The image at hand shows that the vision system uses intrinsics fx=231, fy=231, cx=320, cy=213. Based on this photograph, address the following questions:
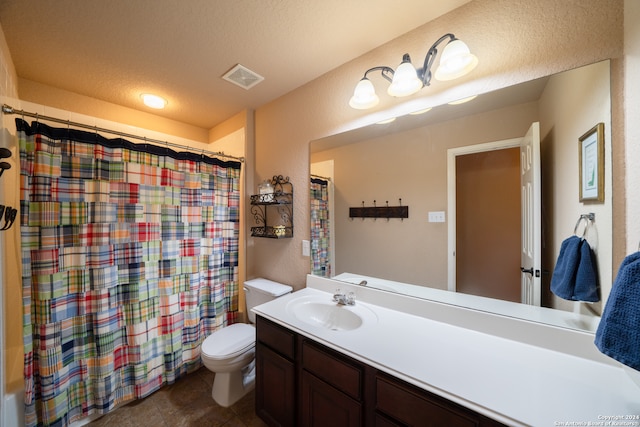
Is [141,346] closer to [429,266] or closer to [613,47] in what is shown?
[429,266]

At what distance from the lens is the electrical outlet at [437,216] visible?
127 cm

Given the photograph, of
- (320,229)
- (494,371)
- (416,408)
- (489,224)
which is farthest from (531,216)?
(320,229)

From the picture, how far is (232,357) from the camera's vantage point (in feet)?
5.14

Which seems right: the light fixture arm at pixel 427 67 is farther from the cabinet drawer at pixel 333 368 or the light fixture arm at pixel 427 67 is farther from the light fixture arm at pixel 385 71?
the cabinet drawer at pixel 333 368

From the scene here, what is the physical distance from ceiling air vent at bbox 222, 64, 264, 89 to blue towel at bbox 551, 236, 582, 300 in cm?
201

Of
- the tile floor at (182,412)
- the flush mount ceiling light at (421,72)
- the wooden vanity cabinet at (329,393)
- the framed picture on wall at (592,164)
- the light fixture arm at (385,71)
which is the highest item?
the light fixture arm at (385,71)

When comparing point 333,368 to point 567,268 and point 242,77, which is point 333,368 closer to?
point 567,268

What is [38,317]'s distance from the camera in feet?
4.32

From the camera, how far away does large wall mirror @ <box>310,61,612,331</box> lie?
0.93 meters

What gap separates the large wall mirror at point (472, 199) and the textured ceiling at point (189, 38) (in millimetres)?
514

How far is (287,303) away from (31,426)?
5.16 feet

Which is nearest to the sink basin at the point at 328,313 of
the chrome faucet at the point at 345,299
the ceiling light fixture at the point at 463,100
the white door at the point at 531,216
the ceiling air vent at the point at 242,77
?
the chrome faucet at the point at 345,299

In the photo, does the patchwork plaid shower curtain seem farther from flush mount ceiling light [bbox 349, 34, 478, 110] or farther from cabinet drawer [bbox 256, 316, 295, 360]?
flush mount ceiling light [bbox 349, 34, 478, 110]

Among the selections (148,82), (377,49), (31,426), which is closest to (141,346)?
(31,426)
